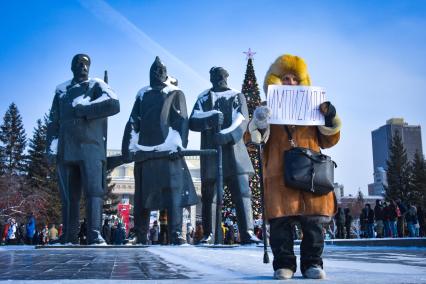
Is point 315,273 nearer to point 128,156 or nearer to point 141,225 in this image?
point 128,156

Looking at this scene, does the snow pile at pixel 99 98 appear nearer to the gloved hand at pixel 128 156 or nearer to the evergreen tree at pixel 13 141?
the gloved hand at pixel 128 156

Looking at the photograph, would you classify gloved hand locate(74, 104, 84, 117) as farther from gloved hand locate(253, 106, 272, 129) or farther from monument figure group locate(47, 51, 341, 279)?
gloved hand locate(253, 106, 272, 129)

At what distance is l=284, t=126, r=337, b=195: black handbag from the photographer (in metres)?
4.21

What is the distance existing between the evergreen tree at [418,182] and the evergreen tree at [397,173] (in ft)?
1.76

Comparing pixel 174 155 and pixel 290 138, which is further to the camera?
pixel 174 155

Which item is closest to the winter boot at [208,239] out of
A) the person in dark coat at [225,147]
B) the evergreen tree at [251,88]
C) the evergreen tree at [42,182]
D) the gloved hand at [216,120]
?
the person in dark coat at [225,147]

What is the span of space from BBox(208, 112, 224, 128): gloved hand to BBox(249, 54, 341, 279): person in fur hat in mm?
7556

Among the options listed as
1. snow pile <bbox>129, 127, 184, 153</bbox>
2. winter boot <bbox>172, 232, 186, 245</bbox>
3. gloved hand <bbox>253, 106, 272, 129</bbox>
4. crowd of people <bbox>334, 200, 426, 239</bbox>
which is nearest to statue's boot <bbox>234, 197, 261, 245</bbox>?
winter boot <bbox>172, 232, 186, 245</bbox>

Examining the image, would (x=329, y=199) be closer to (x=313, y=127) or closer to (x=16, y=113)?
(x=313, y=127)

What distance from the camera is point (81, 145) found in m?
11.5

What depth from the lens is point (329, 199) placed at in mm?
4402

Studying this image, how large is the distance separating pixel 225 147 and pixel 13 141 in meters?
46.6

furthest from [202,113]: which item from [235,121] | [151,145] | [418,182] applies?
[418,182]

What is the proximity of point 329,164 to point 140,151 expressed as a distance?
8.37 metres
